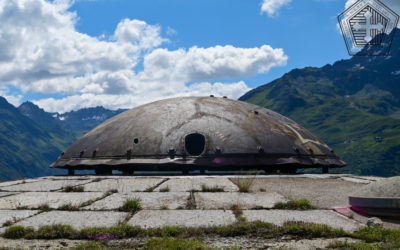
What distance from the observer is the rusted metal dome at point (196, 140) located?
11.6m

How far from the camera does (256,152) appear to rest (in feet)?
38.7

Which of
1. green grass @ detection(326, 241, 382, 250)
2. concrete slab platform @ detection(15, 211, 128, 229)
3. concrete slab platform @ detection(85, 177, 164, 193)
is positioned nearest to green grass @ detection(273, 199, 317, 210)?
green grass @ detection(326, 241, 382, 250)

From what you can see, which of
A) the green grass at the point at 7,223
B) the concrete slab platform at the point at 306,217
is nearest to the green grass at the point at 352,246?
the concrete slab platform at the point at 306,217

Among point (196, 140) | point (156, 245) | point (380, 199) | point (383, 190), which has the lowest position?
point (156, 245)

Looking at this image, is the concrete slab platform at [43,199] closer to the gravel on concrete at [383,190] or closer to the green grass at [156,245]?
the green grass at [156,245]

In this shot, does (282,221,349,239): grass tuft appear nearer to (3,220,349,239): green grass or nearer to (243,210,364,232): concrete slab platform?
(3,220,349,239): green grass

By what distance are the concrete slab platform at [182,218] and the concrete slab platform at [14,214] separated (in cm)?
161

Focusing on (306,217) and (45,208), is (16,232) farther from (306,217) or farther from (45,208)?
(306,217)

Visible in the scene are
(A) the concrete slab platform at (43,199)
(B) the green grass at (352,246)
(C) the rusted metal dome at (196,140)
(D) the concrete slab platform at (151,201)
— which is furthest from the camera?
(C) the rusted metal dome at (196,140)

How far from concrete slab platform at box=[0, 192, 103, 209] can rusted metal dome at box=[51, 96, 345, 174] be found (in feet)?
16.4

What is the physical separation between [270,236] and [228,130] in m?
8.78

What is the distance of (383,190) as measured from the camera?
4.70 metres

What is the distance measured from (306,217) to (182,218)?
170 cm

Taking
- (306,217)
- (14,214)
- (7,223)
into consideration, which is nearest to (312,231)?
(306,217)
